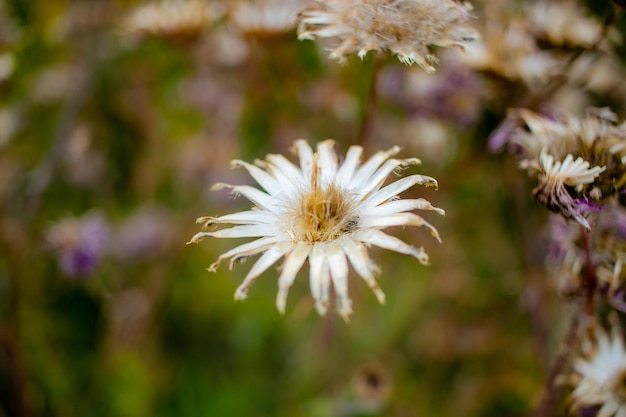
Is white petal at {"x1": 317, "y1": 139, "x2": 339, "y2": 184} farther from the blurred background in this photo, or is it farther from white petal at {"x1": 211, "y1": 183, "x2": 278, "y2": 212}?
the blurred background

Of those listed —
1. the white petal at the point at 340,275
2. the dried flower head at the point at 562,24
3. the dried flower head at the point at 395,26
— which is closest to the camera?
the white petal at the point at 340,275

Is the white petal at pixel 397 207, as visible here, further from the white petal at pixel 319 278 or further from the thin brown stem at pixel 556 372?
the thin brown stem at pixel 556 372

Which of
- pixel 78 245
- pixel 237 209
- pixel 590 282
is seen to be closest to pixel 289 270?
pixel 590 282

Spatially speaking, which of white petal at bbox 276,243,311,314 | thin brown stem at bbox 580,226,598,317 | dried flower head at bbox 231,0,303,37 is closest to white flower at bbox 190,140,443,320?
white petal at bbox 276,243,311,314

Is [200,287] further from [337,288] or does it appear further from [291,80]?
[337,288]

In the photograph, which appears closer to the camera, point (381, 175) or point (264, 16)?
point (381, 175)

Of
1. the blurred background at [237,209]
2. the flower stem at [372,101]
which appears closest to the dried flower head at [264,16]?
the blurred background at [237,209]

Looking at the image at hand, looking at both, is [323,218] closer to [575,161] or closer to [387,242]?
[387,242]
